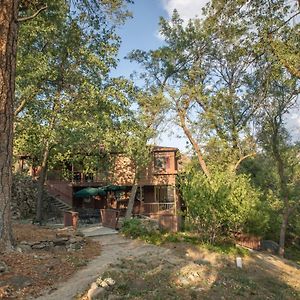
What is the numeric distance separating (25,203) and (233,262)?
16782mm

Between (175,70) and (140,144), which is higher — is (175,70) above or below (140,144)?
above

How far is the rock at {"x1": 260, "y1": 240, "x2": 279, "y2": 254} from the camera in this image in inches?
922

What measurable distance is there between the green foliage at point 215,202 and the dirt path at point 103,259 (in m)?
3.38

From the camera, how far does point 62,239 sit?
1377 cm

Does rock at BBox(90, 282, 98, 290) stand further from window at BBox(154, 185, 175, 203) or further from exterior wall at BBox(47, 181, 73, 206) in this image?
window at BBox(154, 185, 175, 203)

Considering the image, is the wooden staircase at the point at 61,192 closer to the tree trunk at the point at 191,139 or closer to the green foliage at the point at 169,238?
the tree trunk at the point at 191,139

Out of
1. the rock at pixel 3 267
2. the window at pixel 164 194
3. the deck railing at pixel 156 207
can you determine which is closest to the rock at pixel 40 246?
the rock at pixel 3 267

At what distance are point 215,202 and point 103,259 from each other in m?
7.13

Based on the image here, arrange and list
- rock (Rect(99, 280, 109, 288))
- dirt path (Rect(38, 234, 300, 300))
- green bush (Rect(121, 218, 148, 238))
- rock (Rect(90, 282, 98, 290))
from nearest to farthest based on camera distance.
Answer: rock (Rect(90, 282, 98, 290)) → rock (Rect(99, 280, 109, 288)) → dirt path (Rect(38, 234, 300, 300)) → green bush (Rect(121, 218, 148, 238))

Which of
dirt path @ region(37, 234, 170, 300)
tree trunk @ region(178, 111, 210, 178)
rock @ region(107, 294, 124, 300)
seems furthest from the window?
rock @ region(107, 294, 124, 300)

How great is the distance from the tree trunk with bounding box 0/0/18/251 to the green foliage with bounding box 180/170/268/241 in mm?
9618

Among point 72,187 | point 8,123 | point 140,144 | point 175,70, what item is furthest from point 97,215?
point 8,123

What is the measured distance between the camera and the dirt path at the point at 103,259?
26.7 ft

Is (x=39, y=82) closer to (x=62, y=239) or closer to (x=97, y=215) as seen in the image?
(x=62, y=239)
